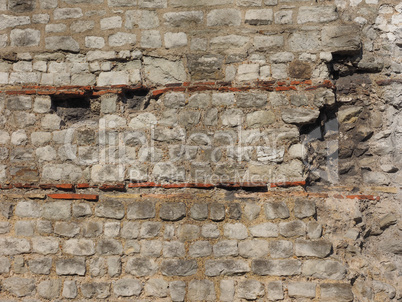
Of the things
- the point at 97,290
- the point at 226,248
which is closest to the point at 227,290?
the point at 226,248

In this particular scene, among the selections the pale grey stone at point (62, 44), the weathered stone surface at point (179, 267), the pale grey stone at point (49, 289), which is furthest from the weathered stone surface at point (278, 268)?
the pale grey stone at point (62, 44)

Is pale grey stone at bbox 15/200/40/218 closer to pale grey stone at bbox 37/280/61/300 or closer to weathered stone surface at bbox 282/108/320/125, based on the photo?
pale grey stone at bbox 37/280/61/300

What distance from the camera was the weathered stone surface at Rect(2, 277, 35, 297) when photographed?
3.47m

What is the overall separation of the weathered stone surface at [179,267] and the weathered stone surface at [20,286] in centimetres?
117

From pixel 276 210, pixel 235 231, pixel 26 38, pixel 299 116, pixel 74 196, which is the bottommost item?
pixel 235 231

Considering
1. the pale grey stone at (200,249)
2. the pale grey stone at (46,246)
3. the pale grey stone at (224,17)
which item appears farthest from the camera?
the pale grey stone at (224,17)

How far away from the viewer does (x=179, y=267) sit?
11.1ft

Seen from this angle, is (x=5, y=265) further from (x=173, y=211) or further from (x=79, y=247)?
(x=173, y=211)

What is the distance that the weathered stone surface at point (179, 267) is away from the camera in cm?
337

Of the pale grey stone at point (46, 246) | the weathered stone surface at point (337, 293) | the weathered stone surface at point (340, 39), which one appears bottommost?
the weathered stone surface at point (337, 293)

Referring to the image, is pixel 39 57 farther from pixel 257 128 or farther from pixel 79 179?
pixel 257 128

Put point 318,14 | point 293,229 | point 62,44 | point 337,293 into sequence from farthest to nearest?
point 62,44 < point 318,14 < point 293,229 < point 337,293

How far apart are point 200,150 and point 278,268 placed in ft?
3.95

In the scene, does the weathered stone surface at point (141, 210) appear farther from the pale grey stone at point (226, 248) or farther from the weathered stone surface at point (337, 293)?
Result: the weathered stone surface at point (337, 293)
